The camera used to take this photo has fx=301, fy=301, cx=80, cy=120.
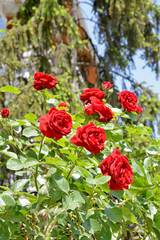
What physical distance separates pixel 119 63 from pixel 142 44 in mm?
703

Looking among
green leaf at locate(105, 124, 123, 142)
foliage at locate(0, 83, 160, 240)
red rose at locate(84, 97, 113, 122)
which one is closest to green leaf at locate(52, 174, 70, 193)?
foliage at locate(0, 83, 160, 240)

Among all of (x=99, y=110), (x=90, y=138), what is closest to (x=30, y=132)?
(x=99, y=110)

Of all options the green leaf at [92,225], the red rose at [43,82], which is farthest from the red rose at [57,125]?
the red rose at [43,82]

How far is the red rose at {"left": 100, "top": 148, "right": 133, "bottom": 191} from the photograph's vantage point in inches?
41.2

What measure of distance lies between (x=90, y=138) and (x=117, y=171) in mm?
149

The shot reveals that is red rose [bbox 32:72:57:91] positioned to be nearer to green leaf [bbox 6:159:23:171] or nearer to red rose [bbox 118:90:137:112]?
red rose [bbox 118:90:137:112]

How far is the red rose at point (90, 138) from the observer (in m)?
1.07

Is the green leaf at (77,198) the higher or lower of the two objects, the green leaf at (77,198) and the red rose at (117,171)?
the lower

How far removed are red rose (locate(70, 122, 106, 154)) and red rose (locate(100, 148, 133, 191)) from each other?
64mm

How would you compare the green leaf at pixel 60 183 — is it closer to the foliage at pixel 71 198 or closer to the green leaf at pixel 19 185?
the foliage at pixel 71 198

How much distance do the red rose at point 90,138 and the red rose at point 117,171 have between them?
6cm

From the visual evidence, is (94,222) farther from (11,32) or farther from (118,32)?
(118,32)

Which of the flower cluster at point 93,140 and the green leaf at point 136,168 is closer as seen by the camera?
the flower cluster at point 93,140

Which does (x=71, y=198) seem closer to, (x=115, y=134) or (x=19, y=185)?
(x=19, y=185)
